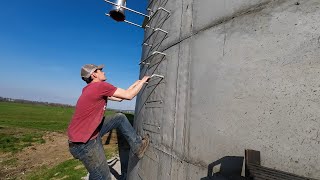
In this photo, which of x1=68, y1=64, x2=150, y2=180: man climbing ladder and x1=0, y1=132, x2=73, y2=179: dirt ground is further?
x1=0, y1=132, x2=73, y2=179: dirt ground

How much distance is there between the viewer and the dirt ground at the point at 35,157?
9.88 metres

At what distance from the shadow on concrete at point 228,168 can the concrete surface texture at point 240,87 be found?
63 millimetres

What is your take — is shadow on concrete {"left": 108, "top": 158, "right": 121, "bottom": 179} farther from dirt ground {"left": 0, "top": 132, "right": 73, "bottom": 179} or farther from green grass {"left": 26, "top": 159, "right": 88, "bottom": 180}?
dirt ground {"left": 0, "top": 132, "right": 73, "bottom": 179}

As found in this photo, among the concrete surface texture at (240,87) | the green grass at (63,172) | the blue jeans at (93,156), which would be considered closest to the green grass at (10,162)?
the green grass at (63,172)

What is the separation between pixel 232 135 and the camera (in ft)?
7.48

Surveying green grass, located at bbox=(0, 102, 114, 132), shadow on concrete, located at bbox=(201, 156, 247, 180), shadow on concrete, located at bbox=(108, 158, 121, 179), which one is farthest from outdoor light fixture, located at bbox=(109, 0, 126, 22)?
green grass, located at bbox=(0, 102, 114, 132)

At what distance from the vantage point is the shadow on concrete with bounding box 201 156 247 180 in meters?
2.18

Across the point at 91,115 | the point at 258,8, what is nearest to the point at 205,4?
the point at 258,8

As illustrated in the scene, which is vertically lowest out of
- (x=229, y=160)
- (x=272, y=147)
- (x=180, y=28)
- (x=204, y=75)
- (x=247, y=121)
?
(x=229, y=160)

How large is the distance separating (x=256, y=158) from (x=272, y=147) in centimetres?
16

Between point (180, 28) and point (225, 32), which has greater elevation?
point (180, 28)

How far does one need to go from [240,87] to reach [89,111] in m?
2.35

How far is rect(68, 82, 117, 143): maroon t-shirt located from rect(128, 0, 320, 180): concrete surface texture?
935mm

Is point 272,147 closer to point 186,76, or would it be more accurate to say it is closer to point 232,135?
point 232,135
